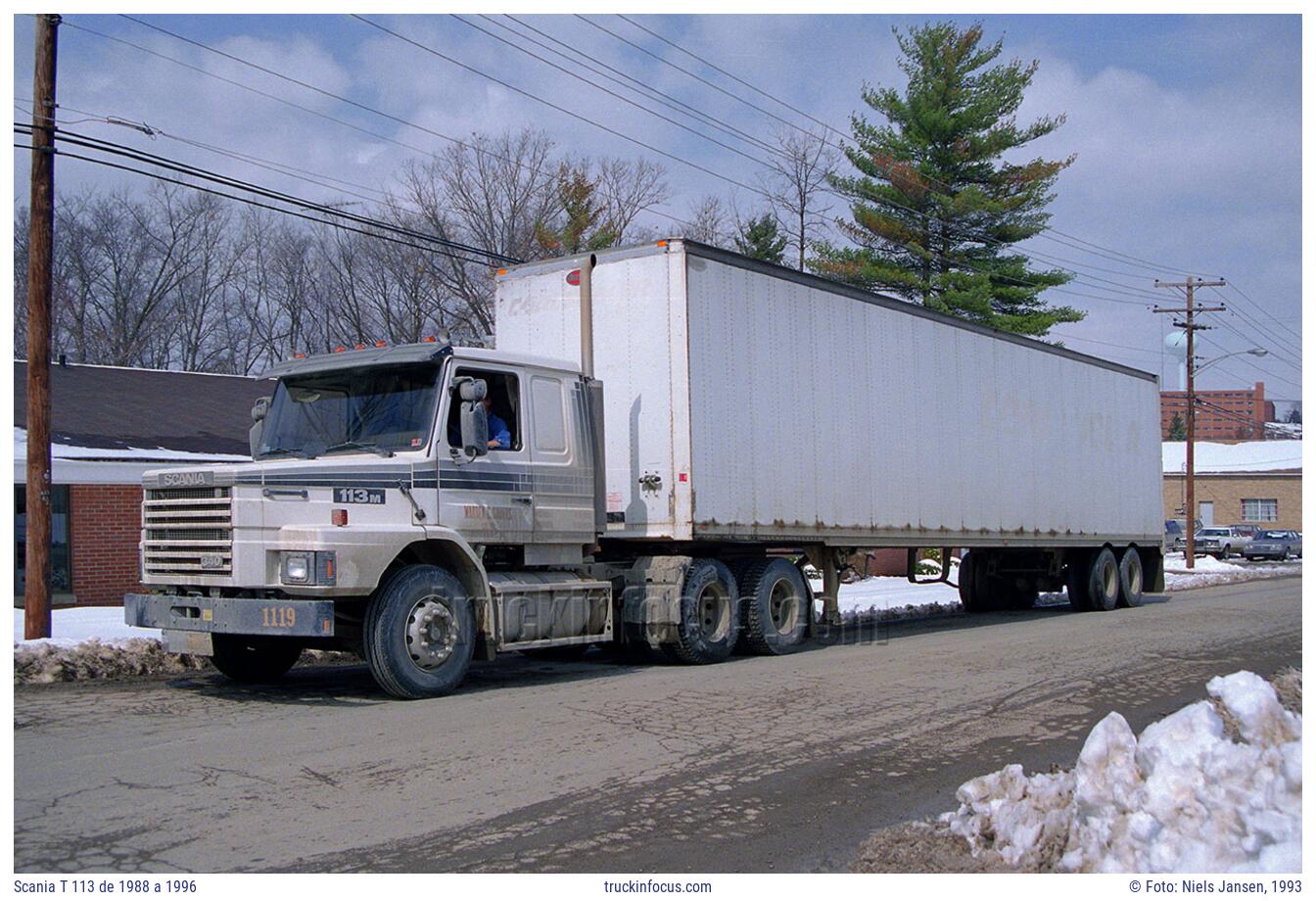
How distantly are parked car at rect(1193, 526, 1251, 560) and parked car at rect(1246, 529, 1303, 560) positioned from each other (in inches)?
10.9

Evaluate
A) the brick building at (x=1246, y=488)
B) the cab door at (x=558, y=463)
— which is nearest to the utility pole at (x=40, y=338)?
the cab door at (x=558, y=463)

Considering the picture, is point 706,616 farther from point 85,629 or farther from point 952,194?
point 952,194

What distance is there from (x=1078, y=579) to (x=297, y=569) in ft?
49.6

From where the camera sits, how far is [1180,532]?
198 feet

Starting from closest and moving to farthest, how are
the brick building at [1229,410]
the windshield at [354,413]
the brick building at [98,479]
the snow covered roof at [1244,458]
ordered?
the windshield at [354,413], the brick building at [98,479], the snow covered roof at [1244,458], the brick building at [1229,410]

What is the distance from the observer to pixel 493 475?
11.6 meters

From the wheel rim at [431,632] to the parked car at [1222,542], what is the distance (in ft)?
155

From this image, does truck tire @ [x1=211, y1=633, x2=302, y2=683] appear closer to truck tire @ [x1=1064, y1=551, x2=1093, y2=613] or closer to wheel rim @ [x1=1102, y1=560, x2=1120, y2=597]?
truck tire @ [x1=1064, y1=551, x2=1093, y2=613]

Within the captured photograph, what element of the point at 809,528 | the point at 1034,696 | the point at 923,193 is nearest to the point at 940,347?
the point at 809,528

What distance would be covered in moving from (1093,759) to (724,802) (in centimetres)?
198

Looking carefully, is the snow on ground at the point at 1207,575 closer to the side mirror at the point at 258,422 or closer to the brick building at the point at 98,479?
the brick building at the point at 98,479

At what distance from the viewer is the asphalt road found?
19.7ft

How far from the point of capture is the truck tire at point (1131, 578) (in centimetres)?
2228
